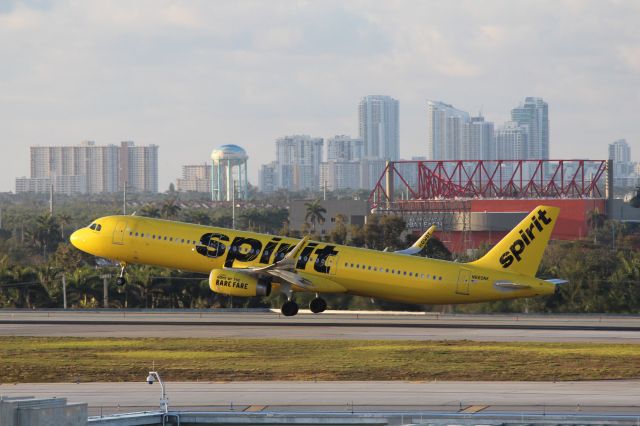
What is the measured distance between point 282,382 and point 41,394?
8.64m

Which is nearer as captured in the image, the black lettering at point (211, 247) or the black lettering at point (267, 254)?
the black lettering at point (267, 254)

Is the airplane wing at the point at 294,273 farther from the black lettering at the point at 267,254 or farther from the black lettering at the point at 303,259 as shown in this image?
the black lettering at the point at 267,254

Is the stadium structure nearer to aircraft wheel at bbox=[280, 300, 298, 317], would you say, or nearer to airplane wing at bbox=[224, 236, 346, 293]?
aircraft wheel at bbox=[280, 300, 298, 317]

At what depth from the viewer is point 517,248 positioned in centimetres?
6506

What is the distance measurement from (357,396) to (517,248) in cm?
2676

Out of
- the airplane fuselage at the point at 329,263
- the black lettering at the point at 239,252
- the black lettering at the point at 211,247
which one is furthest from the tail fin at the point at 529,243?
the black lettering at the point at 211,247

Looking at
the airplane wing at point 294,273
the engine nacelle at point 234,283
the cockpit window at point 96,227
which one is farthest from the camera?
the cockpit window at point 96,227

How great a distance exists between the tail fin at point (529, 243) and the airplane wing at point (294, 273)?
9569 mm

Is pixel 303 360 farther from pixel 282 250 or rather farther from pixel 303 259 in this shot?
pixel 282 250

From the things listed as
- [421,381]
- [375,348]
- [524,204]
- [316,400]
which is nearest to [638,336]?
[375,348]

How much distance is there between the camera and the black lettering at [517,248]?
2559 inches

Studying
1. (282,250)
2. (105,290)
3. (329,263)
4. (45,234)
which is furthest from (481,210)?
(282,250)

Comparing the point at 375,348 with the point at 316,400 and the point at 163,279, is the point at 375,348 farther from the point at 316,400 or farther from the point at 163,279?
the point at 163,279

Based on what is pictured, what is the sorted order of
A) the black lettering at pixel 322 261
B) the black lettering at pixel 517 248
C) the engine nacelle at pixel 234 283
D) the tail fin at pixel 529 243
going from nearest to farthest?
the tail fin at pixel 529 243 < the black lettering at pixel 517 248 < the engine nacelle at pixel 234 283 < the black lettering at pixel 322 261
